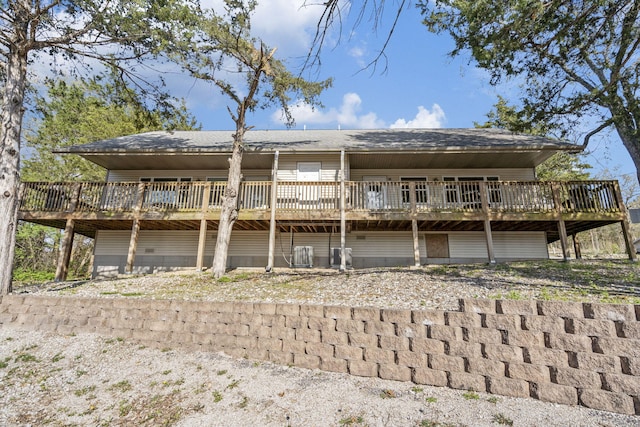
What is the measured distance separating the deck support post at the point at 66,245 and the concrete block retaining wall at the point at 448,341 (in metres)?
6.78

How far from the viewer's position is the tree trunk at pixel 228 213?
9180 millimetres

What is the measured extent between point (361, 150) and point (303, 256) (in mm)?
4522

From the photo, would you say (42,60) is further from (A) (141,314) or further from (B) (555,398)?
(B) (555,398)

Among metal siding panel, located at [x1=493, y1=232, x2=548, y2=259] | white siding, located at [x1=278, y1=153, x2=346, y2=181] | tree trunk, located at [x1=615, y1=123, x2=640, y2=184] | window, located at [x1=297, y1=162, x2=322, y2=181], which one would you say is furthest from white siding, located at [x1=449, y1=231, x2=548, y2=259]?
window, located at [x1=297, y1=162, x2=322, y2=181]

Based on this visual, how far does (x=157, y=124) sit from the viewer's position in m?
11.2

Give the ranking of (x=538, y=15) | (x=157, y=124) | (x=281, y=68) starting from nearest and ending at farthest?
(x=538, y=15), (x=281, y=68), (x=157, y=124)

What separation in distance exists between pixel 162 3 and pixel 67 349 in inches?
351

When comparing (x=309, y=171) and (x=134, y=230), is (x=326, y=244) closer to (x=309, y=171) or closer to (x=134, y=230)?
(x=309, y=171)

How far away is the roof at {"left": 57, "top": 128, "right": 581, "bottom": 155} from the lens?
35.8 ft

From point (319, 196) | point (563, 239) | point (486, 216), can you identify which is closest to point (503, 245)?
point (563, 239)

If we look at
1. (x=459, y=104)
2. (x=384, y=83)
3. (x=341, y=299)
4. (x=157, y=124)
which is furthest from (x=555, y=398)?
(x=157, y=124)

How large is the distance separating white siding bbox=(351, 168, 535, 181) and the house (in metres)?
0.04

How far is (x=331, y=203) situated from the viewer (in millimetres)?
11117

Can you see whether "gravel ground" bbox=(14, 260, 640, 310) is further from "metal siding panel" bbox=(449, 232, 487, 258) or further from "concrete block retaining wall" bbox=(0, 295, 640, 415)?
"metal siding panel" bbox=(449, 232, 487, 258)
